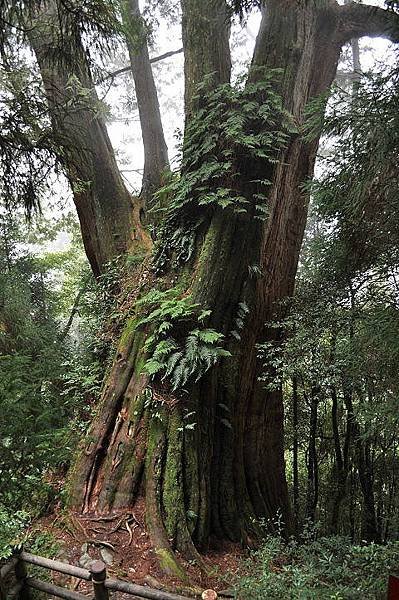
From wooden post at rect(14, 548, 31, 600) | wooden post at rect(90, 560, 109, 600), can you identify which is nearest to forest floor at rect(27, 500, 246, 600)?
wooden post at rect(14, 548, 31, 600)

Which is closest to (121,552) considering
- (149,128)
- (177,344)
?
(177,344)

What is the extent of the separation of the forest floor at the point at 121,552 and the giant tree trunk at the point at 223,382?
15 centimetres

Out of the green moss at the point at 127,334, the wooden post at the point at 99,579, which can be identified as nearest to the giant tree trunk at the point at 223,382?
the green moss at the point at 127,334

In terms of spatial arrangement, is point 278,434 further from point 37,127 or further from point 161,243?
point 37,127

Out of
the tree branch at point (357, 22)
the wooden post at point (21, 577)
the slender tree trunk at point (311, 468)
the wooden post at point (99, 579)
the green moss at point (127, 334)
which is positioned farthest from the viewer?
the slender tree trunk at point (311, 468)

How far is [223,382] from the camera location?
5.84 meters

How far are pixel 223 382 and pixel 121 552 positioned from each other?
2344mm

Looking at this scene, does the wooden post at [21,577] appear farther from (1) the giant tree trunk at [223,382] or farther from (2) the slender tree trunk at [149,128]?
(2) the slender tree trunk at [149,128]

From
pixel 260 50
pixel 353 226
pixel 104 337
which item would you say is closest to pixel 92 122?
pixel 260 50

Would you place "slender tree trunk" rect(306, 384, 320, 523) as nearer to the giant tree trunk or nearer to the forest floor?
the giant tree trunk

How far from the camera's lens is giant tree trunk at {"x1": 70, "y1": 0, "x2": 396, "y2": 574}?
16.2 feet

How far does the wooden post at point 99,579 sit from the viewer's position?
3102 millimetres

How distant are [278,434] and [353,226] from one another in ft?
11.6

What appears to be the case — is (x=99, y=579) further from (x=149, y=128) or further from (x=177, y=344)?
(x=149, y=128)
